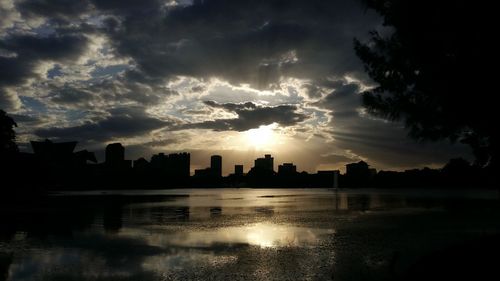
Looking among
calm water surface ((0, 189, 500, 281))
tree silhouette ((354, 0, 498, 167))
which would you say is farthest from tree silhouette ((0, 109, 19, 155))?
tree silhouette ((354, 0, 498, 167))

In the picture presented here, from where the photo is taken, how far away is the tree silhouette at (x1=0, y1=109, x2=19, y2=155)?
248ft

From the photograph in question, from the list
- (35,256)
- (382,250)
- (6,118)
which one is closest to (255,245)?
(382,250)

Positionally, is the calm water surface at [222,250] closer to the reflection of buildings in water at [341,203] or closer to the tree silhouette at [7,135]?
the reflection of buildings in water at [341,203]

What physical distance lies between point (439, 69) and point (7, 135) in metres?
81.0

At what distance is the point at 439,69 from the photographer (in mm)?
12328

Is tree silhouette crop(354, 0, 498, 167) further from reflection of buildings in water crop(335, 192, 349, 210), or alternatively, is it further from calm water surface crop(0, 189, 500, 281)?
reflection of buildings in water crop(335, 192, 349, 210)

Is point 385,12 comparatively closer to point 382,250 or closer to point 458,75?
point 458,75

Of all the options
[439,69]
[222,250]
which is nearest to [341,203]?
[222,250]

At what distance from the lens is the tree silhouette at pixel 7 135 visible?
7569cm

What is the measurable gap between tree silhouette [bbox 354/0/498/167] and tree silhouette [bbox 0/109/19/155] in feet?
248

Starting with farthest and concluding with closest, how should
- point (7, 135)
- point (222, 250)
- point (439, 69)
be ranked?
point (7, 135) → point (222, 250) → point (439, 69)

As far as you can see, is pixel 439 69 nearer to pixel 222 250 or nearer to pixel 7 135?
pixel 222 250

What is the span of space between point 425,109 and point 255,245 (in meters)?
11.4

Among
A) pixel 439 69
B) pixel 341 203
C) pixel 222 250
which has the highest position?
pixel 439 69
